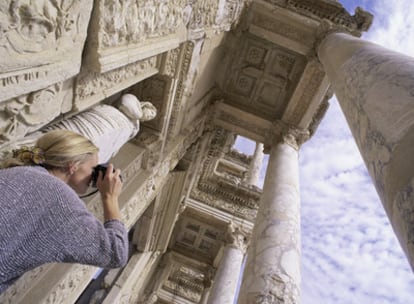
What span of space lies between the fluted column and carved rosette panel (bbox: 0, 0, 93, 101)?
2.94m

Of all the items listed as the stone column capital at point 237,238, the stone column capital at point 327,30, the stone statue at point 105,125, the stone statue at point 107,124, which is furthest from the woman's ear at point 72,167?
the stone column capital at point 237,238

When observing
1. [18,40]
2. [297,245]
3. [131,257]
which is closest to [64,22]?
[18,40]

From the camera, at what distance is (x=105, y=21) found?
268cm

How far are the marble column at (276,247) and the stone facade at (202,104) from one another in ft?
0.06

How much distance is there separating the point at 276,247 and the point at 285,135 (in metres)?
4.13

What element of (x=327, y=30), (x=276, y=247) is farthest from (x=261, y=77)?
(x=276, y=247)

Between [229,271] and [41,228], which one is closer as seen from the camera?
[41,228]

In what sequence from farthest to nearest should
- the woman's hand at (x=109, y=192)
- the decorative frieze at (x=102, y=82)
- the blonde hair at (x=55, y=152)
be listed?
the decorative frieze at (x=102, y=82), the woman's hand at (x=109, y=192), the blonde hair at (x=55, y=152)

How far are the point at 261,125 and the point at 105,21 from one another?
21.4 feet

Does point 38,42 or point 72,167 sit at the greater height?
point 38,42

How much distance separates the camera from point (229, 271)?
10.1m

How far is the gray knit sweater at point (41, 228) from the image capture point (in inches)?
44.9

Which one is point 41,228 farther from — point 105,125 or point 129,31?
point 129,31

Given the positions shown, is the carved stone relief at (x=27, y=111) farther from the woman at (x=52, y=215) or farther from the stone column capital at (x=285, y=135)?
the stone column capital at (x=285, y=135)
